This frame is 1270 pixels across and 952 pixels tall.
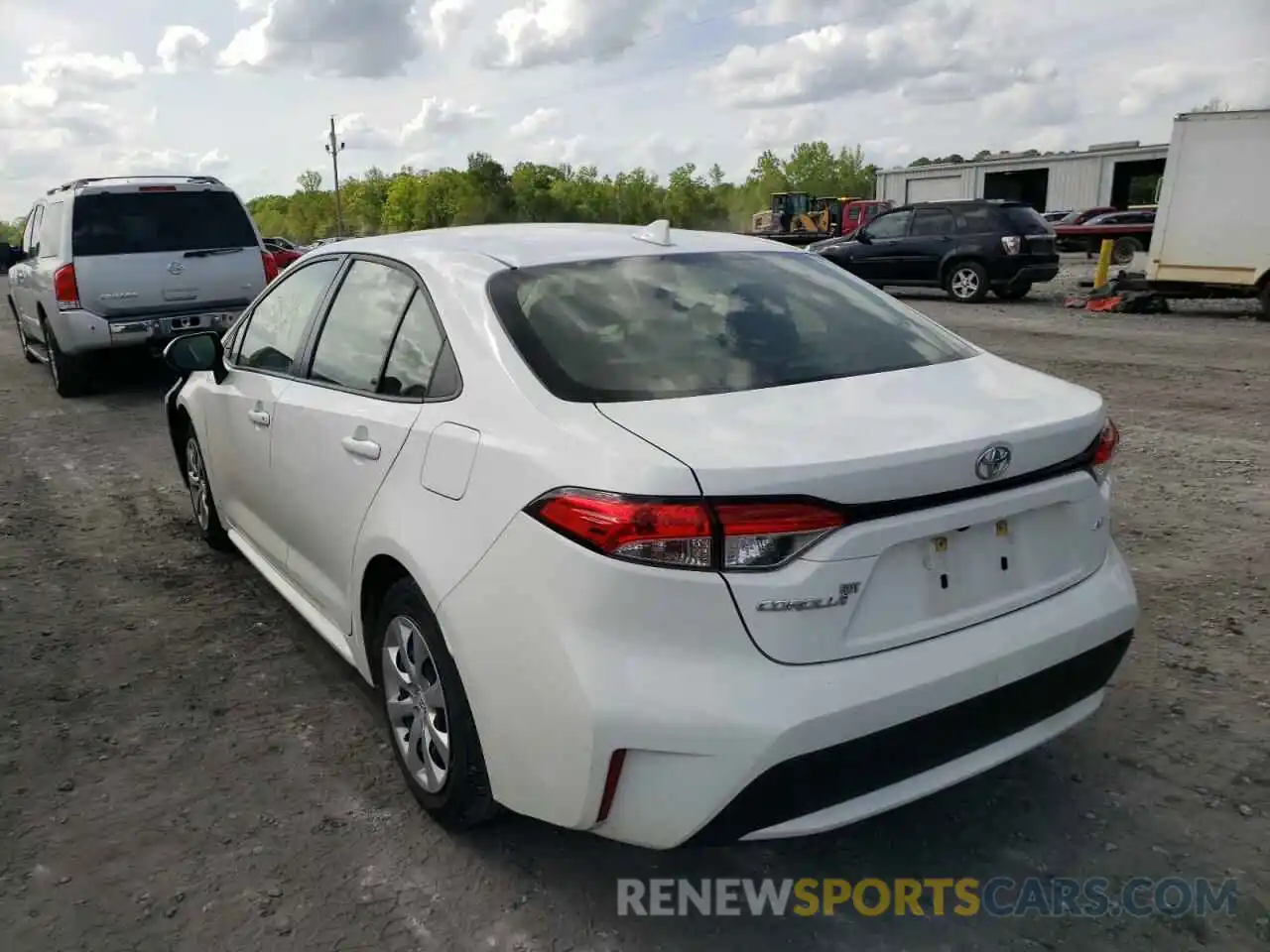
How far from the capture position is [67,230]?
30.9ft

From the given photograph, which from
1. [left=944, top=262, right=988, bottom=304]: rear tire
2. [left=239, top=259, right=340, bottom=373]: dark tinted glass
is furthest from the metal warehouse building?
[left=239, top=259, right=340, bottom=373]: dark tinted glass

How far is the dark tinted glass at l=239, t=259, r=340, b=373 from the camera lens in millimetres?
3705

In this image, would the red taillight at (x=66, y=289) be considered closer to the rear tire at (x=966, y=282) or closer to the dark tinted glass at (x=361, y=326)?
the dark tinted glass at (x=361, y=326)

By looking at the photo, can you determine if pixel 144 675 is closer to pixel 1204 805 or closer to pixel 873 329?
pixel 873 329

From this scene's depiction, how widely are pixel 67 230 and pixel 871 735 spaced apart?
9.68 metres

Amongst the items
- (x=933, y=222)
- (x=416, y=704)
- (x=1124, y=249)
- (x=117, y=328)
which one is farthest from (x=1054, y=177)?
(x=416, y=704)

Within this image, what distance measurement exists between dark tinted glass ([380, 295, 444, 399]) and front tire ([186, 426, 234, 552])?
2.20m

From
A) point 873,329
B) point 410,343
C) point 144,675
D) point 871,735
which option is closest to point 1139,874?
point 871,735

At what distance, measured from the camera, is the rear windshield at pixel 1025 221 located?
54.6ft

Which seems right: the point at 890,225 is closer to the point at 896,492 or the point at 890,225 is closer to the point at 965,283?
the point at 965,283

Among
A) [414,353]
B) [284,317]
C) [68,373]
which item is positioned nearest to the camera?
[414,353]

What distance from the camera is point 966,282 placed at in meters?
17.3

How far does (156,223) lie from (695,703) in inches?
371

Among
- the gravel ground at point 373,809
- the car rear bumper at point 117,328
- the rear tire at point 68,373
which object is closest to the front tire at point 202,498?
the gravel ground at point 373,809
